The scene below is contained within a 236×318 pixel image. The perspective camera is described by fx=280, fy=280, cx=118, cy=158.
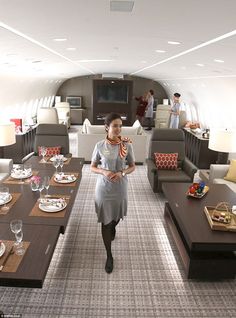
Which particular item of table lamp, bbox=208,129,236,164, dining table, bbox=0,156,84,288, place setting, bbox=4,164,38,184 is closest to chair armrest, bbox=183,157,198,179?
table lamp, bbox=208,129,236,164

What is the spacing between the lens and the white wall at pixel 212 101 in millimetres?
6719

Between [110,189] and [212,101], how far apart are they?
6128mm

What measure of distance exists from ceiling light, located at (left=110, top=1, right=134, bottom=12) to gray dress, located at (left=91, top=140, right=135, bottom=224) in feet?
4.68

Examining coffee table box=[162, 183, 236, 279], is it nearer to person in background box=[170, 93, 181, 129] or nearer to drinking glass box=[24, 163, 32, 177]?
drinking glass box=[24, 163, 32, 177]

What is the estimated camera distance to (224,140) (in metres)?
5.44

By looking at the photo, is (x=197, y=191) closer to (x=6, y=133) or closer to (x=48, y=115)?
(x=6, y=133)

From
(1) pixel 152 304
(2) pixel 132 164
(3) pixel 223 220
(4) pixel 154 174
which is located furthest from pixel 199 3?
(4) pixel 154 174

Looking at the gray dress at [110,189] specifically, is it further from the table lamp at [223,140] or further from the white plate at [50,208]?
the table lamp at [223,140]

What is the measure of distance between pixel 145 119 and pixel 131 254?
1023 cm

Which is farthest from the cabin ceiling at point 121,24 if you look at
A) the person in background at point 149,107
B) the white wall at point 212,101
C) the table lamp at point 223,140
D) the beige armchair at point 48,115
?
the person in background at point 149,107

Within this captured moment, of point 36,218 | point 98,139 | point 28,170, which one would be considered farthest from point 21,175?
point 98,139

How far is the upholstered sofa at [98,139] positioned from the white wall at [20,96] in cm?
223

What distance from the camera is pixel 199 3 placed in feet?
6.80

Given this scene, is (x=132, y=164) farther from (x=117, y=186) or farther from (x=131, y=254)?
(x=131, y=254)
